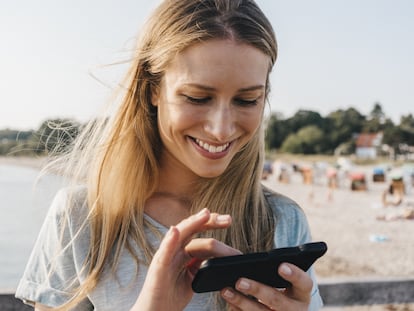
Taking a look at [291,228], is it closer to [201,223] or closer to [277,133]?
[201,223]

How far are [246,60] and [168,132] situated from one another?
373 millimetres

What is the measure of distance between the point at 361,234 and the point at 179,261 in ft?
54.4

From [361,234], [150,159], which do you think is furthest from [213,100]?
[361,234]

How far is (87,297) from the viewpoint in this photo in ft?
5.90

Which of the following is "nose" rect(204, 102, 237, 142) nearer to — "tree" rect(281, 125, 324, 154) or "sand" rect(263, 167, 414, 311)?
"sand" rect(263, 167, 414, 311)

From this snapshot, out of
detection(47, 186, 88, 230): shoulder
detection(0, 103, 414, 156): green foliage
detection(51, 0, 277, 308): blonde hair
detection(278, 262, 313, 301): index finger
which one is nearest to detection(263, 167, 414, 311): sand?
detection(51, 0, 277, 308): blonde hair

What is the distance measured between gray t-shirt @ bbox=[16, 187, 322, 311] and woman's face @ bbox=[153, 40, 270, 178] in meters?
0.36

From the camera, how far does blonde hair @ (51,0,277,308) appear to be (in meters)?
1.75

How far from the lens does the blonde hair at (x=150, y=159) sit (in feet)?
5.74

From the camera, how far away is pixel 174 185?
2.01 meters

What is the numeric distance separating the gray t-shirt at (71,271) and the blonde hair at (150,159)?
3cm

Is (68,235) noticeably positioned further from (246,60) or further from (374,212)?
(374,212)

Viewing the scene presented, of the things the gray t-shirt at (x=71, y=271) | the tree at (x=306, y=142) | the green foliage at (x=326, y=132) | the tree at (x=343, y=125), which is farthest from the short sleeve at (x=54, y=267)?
the tree at (x=343, y=125)

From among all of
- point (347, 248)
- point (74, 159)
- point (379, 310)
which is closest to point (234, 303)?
point (74, 159)
